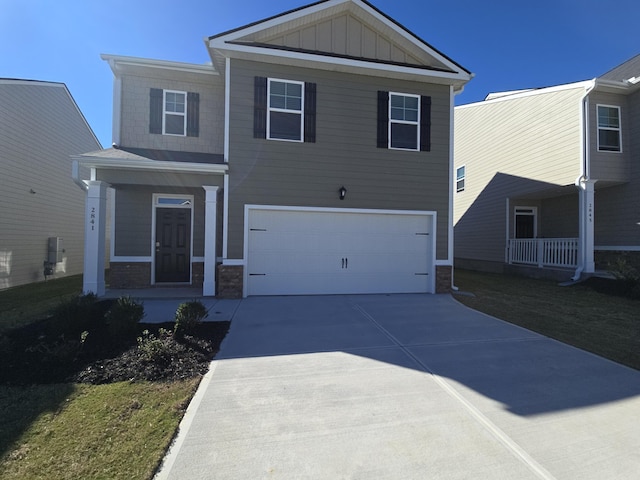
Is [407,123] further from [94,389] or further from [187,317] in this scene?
[94,389]

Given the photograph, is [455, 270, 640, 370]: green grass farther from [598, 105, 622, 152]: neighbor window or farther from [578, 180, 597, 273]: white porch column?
[598, 105, 622, 152]: neighbor window

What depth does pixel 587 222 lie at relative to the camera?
10570mm

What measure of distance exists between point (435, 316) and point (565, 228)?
10.2 metres

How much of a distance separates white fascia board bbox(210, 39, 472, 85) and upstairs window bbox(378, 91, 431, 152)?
1.78 feet

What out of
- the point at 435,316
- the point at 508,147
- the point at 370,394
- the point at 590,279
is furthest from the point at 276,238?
the point at 508,147

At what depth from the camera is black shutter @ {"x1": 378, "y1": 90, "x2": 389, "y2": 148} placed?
8734 millimetres

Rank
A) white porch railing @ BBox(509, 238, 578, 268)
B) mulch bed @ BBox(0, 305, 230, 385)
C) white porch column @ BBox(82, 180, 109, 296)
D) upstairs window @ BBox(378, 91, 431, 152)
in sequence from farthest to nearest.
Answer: white porch railing @ BBox(509, 238, 578, 268), upstairs window @ BBox(378, 91, 431, 152), white porch column @ BBox(82, 180, 109, 296), mulch bed @ BBox(0, 305, 230, 385)

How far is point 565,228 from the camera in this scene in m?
13.1

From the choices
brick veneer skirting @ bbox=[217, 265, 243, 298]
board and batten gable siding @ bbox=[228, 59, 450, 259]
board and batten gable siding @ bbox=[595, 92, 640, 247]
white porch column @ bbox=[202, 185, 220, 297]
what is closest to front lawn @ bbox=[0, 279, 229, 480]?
brick veneer skirting @ bbox=[217, 265, 243, 298]

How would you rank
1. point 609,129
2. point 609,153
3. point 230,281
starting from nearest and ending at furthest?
point 230,281 → point 609,153 → point 609,129

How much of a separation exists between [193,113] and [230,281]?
4.89 meters

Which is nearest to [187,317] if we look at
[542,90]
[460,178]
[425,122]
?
[425,122]

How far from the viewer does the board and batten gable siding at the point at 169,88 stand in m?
9.07

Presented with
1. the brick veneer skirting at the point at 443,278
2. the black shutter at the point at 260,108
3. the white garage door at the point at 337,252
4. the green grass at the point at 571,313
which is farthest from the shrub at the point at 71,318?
the brick veneer skirting at the point at 443,278
